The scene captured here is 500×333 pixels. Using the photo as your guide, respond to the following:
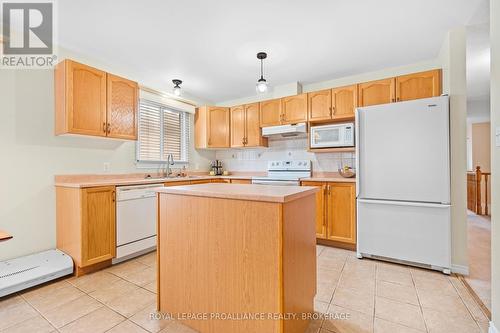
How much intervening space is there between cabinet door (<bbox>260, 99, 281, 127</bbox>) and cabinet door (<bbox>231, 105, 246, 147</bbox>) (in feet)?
1.28

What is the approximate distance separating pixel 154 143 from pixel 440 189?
3.78 metres

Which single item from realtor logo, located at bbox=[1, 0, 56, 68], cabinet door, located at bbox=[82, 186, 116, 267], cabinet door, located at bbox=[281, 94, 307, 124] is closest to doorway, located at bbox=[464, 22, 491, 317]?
cabinet door, located at bbox=[281, 94, 307, 124]

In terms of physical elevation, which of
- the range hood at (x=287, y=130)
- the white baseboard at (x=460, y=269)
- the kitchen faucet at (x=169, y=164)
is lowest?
the white baseboard at (x=460, y=269)

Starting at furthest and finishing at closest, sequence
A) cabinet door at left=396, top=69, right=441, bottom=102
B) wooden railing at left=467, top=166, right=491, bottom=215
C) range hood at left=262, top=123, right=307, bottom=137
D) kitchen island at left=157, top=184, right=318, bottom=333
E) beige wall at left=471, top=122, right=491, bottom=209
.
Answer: beige wall at left=471, top=122, right=491, bottom=209, wooden railing at left=467, top=166, right=491, bottom=215, range hood at left=262, top=123, right=307, bottom=137, cabinet door at left=396, top=69, right=441, bottom=102, kitchen island at left=157, top=184, right=318, bottom=333

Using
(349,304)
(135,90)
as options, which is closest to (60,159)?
(135,90)

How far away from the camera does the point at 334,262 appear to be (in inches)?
106

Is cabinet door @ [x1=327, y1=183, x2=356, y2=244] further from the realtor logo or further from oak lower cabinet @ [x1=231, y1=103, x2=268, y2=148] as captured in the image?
the realtor logo

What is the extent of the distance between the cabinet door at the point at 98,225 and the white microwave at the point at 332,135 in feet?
8.90

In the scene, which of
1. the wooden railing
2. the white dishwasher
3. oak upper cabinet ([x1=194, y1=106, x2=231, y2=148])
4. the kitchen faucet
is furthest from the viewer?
the wooden railing

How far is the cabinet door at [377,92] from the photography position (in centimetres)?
297

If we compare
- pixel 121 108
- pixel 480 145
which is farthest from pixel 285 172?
pixel 480 145

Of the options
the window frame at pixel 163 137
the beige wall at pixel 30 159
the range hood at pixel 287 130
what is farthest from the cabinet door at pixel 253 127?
the beige wall at pixel 30 159

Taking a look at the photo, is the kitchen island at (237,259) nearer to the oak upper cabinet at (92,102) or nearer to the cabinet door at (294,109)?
the oak upper cabinet at (92,102)

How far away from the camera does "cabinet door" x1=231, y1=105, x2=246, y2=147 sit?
424cm
